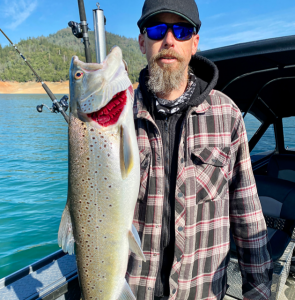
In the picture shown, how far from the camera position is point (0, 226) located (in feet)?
26.1

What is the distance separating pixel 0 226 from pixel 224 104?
27.8ft

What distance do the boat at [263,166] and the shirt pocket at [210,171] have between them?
135cm

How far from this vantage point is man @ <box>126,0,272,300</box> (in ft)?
5.18

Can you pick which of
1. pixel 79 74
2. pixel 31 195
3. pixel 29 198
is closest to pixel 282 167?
pixel 79 74

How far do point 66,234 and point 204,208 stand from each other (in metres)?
0.85

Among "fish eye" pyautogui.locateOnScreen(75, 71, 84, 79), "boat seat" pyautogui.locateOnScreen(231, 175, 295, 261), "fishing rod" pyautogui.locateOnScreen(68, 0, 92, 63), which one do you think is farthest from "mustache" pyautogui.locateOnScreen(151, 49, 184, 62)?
"fishing rod" pyautogui.locateOnScreen(68, 0, 92, 63)

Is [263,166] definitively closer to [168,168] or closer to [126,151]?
[168,168]

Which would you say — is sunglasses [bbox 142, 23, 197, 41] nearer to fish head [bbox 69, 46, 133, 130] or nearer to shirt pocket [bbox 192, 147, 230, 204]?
fish head [bbox 69, 46, 133, 130]

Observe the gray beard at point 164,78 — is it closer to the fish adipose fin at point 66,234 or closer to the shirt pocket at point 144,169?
the shirt pocket at point 144,169

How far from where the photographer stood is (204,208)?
1643 mm

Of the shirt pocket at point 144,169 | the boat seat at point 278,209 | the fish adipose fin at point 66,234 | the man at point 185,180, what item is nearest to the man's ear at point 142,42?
the man at point 185,180

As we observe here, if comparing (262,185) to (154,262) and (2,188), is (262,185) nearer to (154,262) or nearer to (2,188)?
(154,262)

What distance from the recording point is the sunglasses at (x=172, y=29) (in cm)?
163

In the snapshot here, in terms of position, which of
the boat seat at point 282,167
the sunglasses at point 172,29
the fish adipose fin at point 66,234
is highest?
the sunglasses at point 172,29
